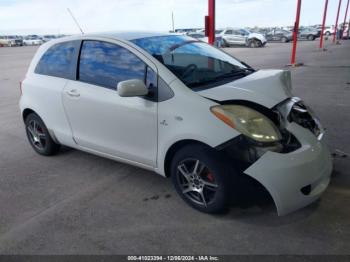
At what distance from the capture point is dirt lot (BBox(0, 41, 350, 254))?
8.37 feet

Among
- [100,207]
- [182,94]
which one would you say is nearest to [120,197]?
[100,207]

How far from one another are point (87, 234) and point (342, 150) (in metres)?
3.30

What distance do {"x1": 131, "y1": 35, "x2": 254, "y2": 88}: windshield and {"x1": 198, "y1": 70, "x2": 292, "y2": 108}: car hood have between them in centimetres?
17

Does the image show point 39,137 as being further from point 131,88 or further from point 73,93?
point 131,88

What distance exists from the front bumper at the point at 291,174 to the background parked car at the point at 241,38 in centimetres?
2616

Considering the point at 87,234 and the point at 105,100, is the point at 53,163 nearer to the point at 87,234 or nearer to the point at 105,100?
the point at 105,100

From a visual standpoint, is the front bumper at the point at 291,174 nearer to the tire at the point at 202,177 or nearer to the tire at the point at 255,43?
the tire at the point at 202,177

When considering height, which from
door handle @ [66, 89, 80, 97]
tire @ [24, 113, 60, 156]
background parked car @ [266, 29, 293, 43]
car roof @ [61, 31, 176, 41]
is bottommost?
background parked car @ [266, 29, 293, 43]

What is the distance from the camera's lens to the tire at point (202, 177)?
2.65 metres

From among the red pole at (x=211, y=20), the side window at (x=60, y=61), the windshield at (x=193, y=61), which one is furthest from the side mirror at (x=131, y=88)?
the red pole at (x=211, y=20)

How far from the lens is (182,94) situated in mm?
2809

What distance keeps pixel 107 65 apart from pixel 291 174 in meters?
2.12

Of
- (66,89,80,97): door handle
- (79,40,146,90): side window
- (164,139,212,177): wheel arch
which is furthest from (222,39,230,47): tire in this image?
(164,139,212,177): wheel arch

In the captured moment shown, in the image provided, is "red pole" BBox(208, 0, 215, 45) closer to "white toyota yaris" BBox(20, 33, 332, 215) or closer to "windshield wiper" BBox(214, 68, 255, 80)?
"white toyota yaris" BBox(20, 33, 332, 215)
